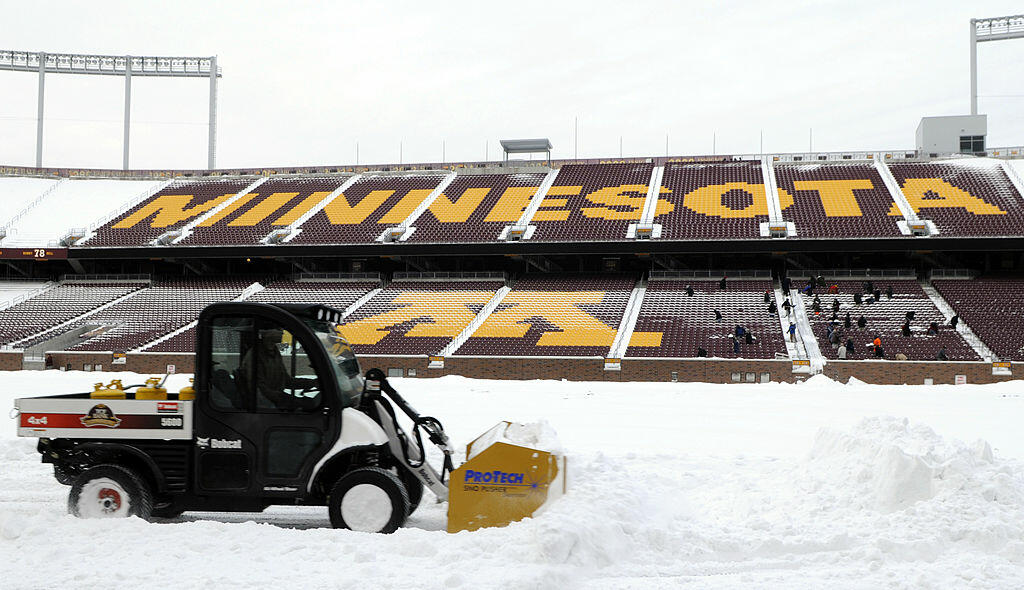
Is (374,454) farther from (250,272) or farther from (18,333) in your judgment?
(250,272)

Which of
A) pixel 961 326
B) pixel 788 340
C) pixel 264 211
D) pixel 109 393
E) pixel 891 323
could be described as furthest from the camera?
pixel 264 211

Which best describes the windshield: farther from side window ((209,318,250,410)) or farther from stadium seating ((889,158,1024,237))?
stadium seating ((889,158,1024,237))

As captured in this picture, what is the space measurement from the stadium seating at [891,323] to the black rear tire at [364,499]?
2266 centimetres

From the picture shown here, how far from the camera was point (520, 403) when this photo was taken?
17422mm

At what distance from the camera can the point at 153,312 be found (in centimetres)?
3559

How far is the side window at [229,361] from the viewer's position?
677 cm

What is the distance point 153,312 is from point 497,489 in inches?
1315

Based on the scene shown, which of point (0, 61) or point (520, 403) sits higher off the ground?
point (0, 61)

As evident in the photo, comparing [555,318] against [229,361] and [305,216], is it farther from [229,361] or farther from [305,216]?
[229,361]

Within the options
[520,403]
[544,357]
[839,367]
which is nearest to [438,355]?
Answer: [544,357]

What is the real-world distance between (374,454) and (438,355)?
21.3m

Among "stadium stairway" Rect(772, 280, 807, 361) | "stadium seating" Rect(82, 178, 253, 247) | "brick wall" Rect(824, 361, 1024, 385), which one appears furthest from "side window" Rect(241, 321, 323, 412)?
"stadium seating" Rect(82, 178, 253, 247)

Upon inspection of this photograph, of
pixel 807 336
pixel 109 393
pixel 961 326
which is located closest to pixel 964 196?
pixel 961 326

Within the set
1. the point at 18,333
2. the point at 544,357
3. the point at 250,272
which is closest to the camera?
the point at 544,357
